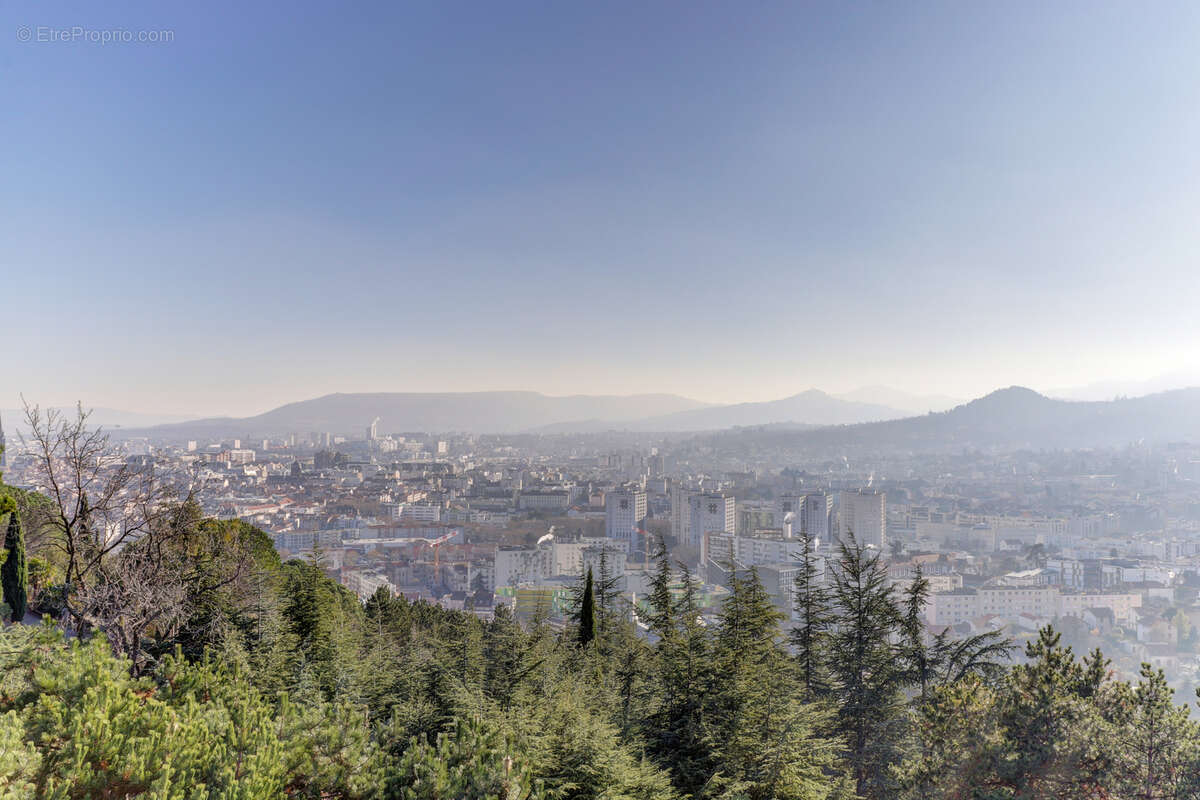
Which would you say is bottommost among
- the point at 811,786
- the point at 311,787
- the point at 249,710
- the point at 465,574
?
the point at 465,574

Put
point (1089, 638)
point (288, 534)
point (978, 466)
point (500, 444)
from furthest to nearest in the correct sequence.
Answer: point (500, 444) → point (978, 466) → point (288, 534) → point (1089, 638)

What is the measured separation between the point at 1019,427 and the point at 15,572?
14024 centimetres

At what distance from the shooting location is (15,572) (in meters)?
11.1

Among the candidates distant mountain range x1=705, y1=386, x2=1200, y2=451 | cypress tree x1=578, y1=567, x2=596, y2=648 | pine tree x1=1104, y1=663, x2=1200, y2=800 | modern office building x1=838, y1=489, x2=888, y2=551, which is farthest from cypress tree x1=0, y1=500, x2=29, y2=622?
distant mountain range x1=705, y1=386, x2=1200, y2=451

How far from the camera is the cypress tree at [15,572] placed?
1095 cm

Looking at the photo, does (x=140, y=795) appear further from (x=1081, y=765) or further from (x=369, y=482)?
(x=369, y=482)

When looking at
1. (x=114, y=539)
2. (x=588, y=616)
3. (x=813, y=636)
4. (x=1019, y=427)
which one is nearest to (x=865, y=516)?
(x=588, y=616)

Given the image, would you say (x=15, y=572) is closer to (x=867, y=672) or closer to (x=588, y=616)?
(x=588, y=616)

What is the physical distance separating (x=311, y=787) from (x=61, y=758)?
1.35 m

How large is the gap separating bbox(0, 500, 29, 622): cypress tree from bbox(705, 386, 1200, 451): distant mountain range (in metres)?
112

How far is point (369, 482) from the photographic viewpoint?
91500 mm

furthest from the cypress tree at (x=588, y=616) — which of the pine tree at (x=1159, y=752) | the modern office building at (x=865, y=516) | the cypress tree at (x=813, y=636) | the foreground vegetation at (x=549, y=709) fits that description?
the modern office building at (x=865, y=516)

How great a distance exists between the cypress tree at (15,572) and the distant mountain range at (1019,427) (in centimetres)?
11176

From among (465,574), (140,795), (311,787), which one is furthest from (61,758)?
(465,574)
